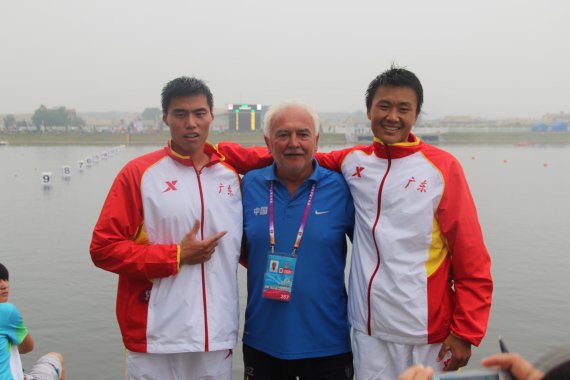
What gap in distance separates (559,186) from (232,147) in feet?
64.8

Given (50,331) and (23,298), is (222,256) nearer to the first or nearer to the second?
(50,331)

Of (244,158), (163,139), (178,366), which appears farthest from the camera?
(163,139)

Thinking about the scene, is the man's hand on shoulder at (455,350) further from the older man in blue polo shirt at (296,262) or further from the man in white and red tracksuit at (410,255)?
the older man in blue polo shirt at (296,262)

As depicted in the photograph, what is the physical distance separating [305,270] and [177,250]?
23.9 inches

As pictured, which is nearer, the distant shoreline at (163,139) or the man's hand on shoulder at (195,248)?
the man's hand on shoulder at (195,248)

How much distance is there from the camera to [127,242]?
8.81 ft

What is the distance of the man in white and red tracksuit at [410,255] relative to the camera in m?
2.55

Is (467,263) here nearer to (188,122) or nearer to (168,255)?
(168,255)

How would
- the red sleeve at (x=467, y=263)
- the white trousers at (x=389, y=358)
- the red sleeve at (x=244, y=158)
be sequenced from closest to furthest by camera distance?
the red sleeve at (x=467, y=263)
the white trousers at (x=389, y=358)
the red sleeve at (x=244, y=158)

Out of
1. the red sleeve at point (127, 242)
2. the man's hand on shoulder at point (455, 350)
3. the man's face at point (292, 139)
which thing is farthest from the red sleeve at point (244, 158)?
the man's hand on shoulder at point (455, 350)

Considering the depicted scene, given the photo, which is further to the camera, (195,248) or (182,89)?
(182,89)

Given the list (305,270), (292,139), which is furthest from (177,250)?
(292,139)

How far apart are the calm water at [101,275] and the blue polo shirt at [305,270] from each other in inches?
37.3

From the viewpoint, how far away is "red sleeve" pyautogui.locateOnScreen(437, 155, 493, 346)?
2.53 metres
